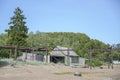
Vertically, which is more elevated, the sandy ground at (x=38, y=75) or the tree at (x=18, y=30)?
the tree at (x=18, y=30)

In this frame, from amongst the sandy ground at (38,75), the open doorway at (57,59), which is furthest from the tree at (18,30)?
the sandy ground at (38,75)

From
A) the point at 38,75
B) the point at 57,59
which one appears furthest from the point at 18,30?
the point at 38,75

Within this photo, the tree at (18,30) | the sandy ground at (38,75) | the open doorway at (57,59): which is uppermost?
the tree at (18,30)

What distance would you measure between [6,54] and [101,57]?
31.4 m

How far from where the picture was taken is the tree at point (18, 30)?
178 ft

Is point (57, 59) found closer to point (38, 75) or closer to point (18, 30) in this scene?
point (18, 30)

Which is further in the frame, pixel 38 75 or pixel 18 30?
pixel 18 30

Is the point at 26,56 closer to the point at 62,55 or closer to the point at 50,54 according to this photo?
the point at 50,54

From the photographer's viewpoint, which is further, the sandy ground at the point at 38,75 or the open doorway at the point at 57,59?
the open doorway at the point at 57,59

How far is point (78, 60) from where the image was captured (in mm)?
57031

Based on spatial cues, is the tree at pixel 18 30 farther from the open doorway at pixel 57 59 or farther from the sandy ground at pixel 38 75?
the sandy ground at pixel 38 75

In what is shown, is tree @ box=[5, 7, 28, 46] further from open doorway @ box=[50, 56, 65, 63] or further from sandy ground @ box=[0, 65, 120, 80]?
sandy ground @ box=[0, 65, 120, 80]

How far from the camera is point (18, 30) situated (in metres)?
57.5

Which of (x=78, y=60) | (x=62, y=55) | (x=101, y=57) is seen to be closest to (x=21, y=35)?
(x=62, y=55)
